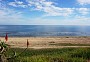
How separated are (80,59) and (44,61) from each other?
158 cm

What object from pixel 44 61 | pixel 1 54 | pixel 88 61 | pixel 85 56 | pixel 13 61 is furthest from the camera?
pixel 85 56

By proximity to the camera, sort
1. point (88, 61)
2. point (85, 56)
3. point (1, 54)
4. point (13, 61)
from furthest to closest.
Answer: point (85, 56) → point (88, 61) → point (13, 61) → point (1, 54)

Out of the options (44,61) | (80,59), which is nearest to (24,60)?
(44,61)

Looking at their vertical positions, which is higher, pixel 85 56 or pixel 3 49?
pixel 3 49

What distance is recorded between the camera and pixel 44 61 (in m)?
7.97

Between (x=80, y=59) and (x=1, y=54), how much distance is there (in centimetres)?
340

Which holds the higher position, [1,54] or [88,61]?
[1,54]

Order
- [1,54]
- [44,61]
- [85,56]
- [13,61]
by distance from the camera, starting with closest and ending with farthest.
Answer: [1,54] < [13,61] < [44,61] < [85,56]

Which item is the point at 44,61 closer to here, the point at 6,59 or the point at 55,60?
the point at 55,60

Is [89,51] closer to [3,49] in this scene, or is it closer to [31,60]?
[31,60]

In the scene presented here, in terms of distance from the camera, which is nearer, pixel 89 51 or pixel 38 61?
pixel 38 61

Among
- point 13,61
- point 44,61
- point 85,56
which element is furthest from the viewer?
point 85,56

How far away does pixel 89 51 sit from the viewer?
9992mm

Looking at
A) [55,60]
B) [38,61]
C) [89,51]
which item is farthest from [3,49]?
[89,51]
